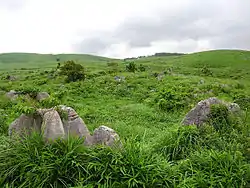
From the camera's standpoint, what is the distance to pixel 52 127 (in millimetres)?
7066

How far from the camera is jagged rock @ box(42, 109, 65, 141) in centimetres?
683

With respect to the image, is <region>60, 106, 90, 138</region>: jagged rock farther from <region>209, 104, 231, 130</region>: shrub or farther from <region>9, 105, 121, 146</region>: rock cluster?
<region>209, 104, 231, 130</region>: shrub

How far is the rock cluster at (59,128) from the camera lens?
6.95 metres

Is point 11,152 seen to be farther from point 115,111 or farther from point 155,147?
point 115,111

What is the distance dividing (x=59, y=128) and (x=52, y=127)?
17 cm

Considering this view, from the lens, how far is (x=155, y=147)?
7977 millimetres

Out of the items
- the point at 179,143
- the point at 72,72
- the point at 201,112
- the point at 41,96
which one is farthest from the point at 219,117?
the point at 72,72

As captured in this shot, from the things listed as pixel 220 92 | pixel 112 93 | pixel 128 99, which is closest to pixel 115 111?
pixel 128 99

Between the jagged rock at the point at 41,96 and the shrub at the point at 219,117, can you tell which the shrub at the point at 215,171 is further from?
the jagged rock at the point at 41,96

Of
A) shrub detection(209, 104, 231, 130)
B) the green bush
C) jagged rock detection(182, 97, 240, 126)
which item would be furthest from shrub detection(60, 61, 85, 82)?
the green bush

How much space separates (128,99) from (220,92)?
250 inches

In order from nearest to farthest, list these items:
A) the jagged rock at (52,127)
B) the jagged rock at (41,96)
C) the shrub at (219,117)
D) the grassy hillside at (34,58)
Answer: the jagged rock at (52,127), the shrub at (219,117), the jagged rock at (41,96), the grassy hillside at (34,58)

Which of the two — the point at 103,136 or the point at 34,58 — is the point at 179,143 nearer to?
the point at 103,136

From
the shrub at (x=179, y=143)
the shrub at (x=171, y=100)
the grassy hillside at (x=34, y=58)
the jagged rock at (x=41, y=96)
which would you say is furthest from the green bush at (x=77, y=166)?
the grassy hillside at (x=34, y=58)
